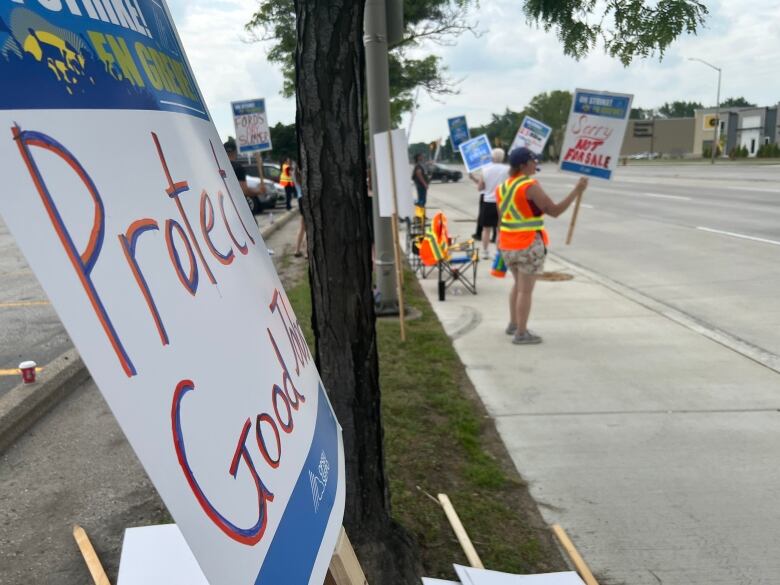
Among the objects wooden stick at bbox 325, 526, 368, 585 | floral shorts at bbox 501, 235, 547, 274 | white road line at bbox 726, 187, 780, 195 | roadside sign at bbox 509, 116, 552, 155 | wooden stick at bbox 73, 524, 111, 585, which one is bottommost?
white road line at bbox 726, 187, 780, 195

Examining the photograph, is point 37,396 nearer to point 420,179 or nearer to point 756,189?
point 420,179

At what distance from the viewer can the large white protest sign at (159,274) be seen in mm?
838

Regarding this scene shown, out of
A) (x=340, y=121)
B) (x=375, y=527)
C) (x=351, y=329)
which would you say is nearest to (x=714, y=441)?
(x=375, y=527)

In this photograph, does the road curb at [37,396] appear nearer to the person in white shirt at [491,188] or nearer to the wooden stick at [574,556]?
the wooden stick at [574,556]

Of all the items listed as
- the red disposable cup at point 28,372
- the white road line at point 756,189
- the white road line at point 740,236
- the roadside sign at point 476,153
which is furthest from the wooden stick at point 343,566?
the white road line at point 756,189

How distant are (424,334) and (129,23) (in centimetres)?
550

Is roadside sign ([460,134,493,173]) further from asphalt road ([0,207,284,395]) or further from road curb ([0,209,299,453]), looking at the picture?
road curb ([0,209,299,453])

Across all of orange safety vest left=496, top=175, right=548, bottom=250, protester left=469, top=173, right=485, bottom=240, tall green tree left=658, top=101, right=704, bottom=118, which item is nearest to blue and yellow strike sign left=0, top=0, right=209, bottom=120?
orange safety vest left=496, top=175, right=548, bottom=250

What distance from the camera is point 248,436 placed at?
45.9 inches

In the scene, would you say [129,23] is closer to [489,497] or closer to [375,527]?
[375,527]

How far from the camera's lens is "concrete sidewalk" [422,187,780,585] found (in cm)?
309

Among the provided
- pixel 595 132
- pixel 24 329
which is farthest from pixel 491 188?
pixel 24 329

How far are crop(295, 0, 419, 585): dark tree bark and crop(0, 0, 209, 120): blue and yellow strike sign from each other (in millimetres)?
1092

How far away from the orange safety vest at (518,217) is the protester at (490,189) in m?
4.88
